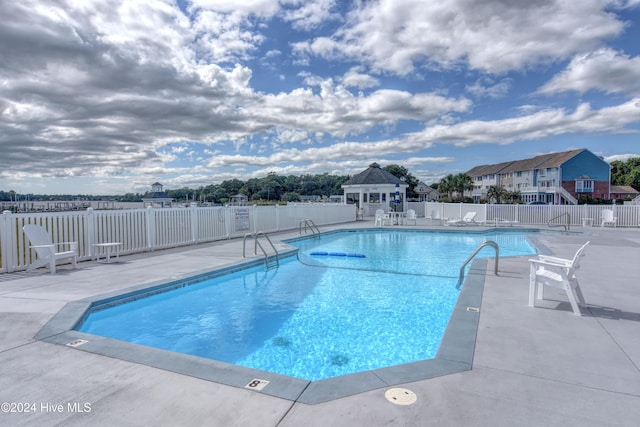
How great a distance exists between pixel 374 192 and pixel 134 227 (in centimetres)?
2004

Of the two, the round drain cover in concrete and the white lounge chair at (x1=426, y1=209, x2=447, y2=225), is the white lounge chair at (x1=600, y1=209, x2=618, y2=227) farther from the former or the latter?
the round drain cover in concrete

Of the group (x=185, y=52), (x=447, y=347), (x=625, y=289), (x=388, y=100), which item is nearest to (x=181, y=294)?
(x=447, y=347)

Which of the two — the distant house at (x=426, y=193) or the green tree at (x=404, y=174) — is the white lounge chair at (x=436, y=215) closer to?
the distant house at (x=426, y=193)

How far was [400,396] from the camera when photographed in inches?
91.6

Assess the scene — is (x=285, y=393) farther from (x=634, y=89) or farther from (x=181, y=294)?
(x=634, y=89)

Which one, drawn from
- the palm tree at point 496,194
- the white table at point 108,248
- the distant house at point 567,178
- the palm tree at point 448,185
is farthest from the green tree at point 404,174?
the white table at point 108,248

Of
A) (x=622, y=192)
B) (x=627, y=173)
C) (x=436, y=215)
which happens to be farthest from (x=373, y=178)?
(x=627, y=173)

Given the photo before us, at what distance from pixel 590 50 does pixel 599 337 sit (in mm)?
16667

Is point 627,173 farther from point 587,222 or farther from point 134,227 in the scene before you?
point 134,227

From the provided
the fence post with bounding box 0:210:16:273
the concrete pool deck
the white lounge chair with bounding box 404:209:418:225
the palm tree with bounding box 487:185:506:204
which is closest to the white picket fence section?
the fence post with bounding box 0:210:16:273

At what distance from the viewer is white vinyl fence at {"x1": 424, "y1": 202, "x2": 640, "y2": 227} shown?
56.7 ft

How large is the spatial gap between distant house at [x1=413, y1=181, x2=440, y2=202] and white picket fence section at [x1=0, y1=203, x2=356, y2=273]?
1624 inches

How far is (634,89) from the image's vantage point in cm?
1994

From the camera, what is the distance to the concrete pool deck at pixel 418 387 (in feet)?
6.82
